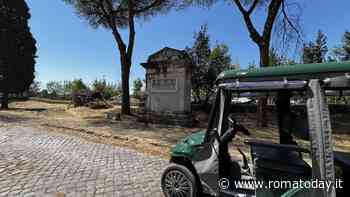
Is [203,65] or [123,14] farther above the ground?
[123,14]

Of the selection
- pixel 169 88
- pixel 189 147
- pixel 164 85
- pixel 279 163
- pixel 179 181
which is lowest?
pixel 179 181

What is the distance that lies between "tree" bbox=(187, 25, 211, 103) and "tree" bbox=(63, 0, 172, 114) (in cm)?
354

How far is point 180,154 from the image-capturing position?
11.3ft

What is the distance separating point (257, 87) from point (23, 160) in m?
5.31

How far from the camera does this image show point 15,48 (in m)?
21.9

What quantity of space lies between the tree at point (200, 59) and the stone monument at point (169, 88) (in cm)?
550

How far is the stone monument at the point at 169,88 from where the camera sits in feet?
39.9

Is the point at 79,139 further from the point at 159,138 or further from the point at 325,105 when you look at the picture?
the point at 325,105

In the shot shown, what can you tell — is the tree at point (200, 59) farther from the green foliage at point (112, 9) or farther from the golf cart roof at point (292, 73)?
the golf cart roof at point (292, 73)

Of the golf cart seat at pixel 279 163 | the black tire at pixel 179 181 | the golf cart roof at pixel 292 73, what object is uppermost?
the golf cart roof at pixel 292 73

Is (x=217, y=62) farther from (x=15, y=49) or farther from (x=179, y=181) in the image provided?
(x=15, y=49)

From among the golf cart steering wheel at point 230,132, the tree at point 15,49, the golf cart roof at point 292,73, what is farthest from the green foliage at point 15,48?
the golf cart roof at point 292,73

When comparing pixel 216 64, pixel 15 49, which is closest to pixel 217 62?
pixel 216 64

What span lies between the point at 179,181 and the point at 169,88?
30.3 ft
